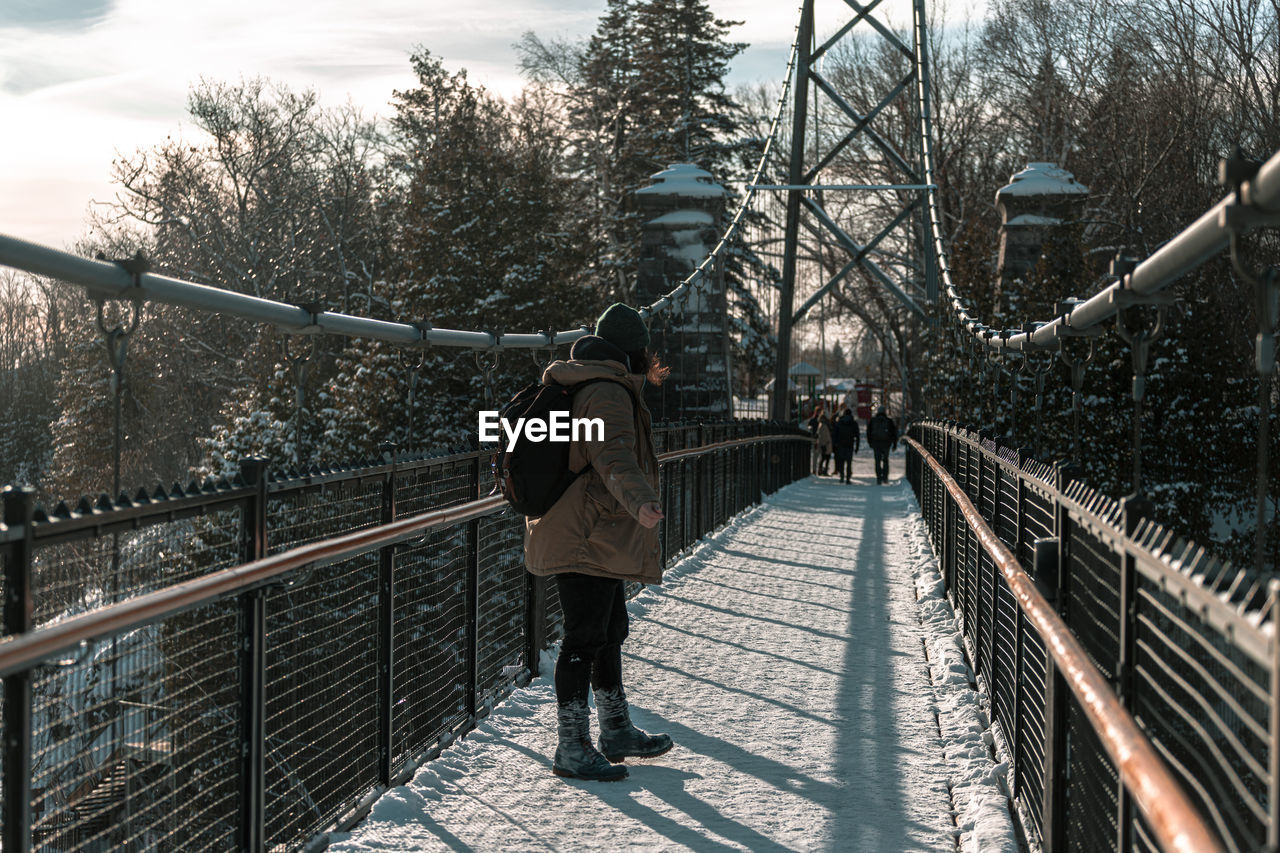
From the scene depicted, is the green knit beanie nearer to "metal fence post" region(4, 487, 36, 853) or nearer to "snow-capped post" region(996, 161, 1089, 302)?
"metal fence post" region(4, 487, 36, 853)

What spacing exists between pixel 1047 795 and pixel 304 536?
6.37 ft

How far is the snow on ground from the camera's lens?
377 cm

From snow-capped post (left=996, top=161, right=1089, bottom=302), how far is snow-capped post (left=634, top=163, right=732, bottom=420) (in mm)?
3610

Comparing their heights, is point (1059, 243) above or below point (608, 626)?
above

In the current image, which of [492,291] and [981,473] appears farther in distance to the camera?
[492,291]

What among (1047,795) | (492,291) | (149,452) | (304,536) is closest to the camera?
(1047,795)

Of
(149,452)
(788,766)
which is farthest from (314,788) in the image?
(149,452)

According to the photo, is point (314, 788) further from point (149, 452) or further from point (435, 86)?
point (149, 452)

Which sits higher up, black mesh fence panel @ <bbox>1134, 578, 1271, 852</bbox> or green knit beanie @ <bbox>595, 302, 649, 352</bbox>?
green knit beanie @ <bbox>595, 302, 649, 352</bbox>

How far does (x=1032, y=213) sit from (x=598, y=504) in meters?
14.4

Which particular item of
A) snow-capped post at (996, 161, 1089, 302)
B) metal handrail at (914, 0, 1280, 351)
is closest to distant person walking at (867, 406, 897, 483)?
snow-capped post at (996, 161, 1089, 302)

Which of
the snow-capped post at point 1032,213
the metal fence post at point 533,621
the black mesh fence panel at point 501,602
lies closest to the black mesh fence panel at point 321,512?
the black mesh fence panel at point 501,602

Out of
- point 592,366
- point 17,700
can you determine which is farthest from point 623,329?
point 17,700

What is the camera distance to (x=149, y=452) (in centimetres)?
3694
